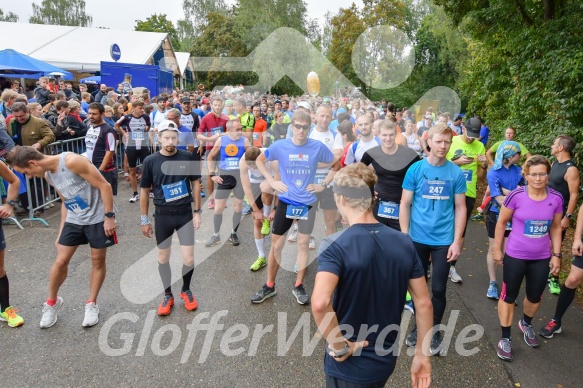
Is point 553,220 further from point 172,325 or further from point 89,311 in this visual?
point 89,311

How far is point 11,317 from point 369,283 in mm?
3730

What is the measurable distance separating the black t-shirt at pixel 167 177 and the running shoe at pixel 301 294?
5.17ft

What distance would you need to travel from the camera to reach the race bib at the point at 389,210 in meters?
Answer: 4.45

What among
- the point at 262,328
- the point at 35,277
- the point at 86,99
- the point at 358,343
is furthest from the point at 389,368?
the point at 86,99

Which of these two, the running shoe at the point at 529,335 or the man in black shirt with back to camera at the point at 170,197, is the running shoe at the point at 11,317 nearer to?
the man in black shirt with back to camera at the point at 170,197

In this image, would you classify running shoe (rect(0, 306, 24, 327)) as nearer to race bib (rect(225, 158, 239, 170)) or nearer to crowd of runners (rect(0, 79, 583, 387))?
crowd of runners (rect(0, 79, 583, 387))

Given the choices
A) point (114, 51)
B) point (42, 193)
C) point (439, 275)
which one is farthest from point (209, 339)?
point (114, 51)

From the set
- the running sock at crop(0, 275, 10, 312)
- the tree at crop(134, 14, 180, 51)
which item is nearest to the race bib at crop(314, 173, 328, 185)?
the running sock at crop(0, 275, 10, 312)

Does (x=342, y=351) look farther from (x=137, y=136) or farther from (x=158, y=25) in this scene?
(x=158, y=25)

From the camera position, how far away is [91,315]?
13.2 feet

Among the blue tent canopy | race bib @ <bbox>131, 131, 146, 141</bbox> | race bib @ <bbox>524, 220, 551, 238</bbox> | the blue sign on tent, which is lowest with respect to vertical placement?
race bib @ <bbox>524, 220, 551, 238</bbox>

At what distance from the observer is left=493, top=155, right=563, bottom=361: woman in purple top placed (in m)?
3.57

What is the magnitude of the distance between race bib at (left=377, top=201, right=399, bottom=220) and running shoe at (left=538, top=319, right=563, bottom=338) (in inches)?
68.5

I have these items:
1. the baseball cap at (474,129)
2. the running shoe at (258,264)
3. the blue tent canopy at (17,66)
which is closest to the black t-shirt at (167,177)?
the running shoe at (258,264)
